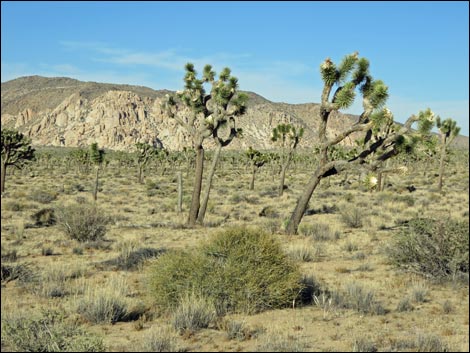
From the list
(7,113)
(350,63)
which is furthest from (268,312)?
(7,113)

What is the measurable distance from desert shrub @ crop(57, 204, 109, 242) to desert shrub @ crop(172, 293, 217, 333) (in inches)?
325

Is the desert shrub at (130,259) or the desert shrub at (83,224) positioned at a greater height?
the desert shrub at (83,224)

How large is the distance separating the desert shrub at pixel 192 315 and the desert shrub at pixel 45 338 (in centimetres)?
144

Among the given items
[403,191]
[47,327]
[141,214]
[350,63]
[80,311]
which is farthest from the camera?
[403,191]

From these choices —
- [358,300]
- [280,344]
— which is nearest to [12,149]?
[358,300]

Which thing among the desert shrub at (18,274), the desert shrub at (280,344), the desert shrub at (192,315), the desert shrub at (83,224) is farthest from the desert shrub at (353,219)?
the desert shrub at (280,344)

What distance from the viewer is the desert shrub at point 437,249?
10.2m

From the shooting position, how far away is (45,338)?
6.00 m

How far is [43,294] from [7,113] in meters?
208

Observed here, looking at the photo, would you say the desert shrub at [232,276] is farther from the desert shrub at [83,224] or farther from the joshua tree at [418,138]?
the joshua tree at [418,138]

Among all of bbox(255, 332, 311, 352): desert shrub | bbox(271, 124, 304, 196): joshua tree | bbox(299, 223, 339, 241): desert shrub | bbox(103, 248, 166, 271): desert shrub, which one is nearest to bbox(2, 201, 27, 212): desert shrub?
bbox(103, 248, 166, 271): desert shrub

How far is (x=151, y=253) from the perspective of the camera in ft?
43.4

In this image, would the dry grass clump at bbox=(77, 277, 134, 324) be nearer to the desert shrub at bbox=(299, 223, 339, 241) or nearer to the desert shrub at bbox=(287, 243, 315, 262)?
the desert shrub at bbox=(287, 243, 315, 262)

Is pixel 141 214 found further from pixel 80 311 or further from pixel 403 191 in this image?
pixel 403 191
